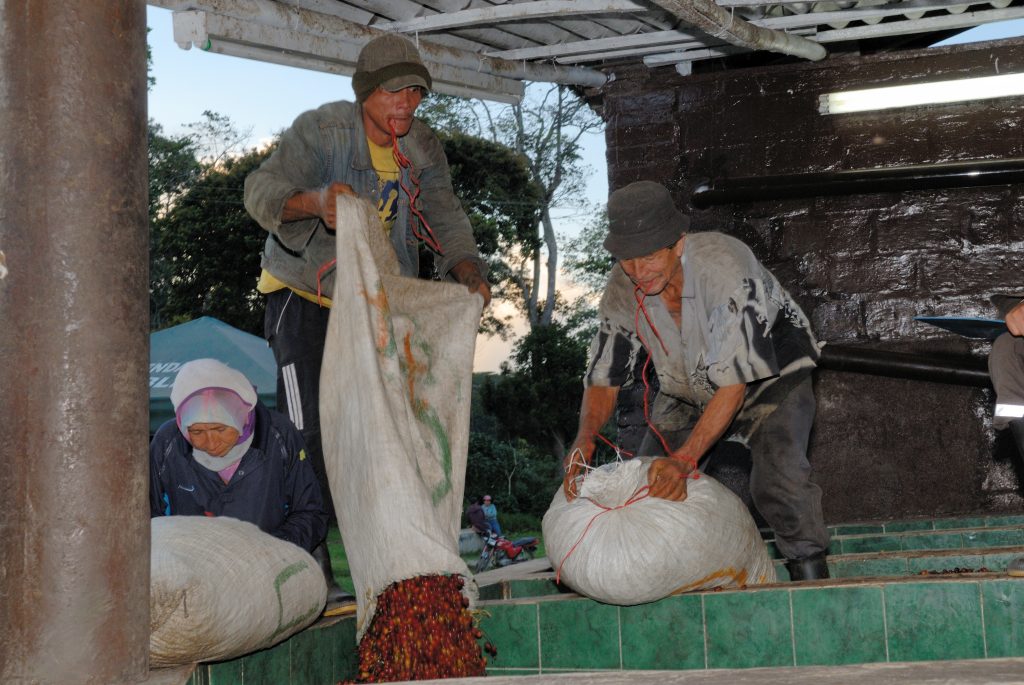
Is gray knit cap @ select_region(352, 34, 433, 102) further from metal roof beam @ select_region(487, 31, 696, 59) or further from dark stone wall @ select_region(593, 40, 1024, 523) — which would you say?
dark stone wall @ select_region(593, 40, 1024, 523)

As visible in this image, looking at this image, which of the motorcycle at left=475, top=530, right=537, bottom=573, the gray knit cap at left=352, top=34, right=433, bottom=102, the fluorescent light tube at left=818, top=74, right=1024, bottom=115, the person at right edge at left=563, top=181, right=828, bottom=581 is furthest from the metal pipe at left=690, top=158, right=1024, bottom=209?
the motorcycle at left=475, top=530, right=537, bottom=573

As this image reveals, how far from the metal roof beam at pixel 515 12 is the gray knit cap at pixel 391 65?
1.23m

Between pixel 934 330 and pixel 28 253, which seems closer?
pixel 28 253

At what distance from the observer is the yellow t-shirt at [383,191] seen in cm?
402

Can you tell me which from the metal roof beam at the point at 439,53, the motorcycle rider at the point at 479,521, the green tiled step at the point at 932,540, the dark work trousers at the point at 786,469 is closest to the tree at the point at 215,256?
the motorcycle rider at the point at 479,521

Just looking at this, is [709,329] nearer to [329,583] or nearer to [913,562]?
[913,562]

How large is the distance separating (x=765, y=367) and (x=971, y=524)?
2.51 m

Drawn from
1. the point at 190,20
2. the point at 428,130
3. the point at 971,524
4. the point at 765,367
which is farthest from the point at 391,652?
the point at 971,524

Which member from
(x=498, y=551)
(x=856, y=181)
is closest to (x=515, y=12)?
(x=856, y=181)

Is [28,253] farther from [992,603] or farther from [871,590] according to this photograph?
[992,603]

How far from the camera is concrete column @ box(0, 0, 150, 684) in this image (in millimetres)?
2426

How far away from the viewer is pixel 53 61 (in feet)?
8.04

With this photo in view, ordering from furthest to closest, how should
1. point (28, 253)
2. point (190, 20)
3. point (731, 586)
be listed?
point (190, 20) < point (731, 586) < point (28, 253)

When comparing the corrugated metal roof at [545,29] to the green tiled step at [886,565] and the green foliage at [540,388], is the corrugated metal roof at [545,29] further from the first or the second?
the green foliage at [540,388]
